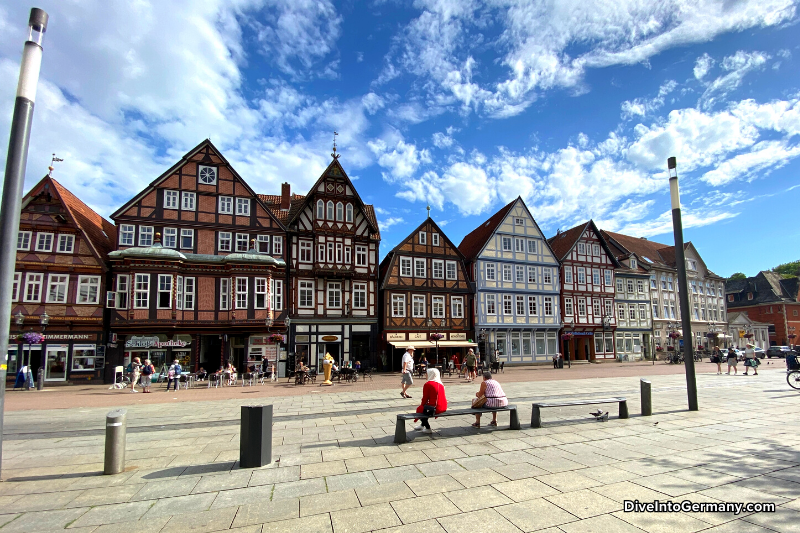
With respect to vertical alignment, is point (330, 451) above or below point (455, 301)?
below

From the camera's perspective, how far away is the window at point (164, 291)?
26578 millimetres

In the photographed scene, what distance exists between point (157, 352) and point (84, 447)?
2007cm

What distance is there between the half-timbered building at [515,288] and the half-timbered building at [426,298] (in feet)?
5.58

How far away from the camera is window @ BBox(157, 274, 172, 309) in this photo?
26.6 m

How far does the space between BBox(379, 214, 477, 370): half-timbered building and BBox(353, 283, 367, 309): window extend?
1831 millimetres

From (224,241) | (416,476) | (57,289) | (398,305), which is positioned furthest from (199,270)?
(416,476)

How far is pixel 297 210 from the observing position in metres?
32.2

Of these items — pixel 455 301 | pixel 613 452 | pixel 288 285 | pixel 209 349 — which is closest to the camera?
pixel 613 452

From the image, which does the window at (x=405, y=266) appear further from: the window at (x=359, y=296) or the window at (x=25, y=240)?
the window at (x=25, y=240)

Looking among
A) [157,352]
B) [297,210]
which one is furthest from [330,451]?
[297,210]

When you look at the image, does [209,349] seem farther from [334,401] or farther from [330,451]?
[330,451]

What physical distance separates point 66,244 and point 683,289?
32.2 meters

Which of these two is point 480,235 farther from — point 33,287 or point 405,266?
point 33,287

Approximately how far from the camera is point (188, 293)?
27.7 metres
